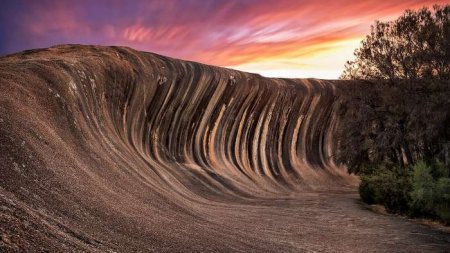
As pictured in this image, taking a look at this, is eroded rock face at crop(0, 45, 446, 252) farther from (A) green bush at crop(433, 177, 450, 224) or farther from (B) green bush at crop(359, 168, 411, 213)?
(A) green bush at crop(433, 177, 450, 224)

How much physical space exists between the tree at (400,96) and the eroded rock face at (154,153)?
4.62 m

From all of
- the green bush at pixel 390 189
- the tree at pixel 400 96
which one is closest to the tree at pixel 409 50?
the tree at pixel 400 96

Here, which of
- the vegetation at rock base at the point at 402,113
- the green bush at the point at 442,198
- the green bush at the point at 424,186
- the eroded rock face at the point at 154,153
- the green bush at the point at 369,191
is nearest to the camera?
the eroded rock face at the point at 154,153

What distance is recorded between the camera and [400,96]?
23.1 meters

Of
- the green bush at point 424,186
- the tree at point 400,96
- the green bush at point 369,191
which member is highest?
the tree at point 400,96

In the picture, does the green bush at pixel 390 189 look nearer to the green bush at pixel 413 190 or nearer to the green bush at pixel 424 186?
the green bush at pixel 413 190

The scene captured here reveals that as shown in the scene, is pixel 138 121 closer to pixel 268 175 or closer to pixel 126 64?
pixel 126 64

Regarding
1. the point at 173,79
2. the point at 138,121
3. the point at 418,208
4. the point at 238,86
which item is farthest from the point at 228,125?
the point at 418,208

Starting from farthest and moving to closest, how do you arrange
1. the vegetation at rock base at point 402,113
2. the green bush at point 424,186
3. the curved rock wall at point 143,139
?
the vegetation at rock base at point 402,113 → the green bush at point 424,186 → the curved rock wall at point 143,139

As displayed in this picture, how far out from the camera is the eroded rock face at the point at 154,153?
10438 millimetres

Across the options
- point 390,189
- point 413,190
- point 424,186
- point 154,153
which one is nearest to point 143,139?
point 154,153

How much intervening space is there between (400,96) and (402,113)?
91cm

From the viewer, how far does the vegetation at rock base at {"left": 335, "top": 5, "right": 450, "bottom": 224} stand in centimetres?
1975

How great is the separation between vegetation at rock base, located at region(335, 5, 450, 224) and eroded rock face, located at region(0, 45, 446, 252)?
404 cm
